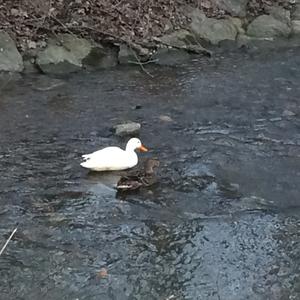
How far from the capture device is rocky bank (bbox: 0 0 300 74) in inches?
420

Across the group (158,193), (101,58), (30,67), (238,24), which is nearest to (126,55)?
(101,58)

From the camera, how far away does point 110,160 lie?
7.01m

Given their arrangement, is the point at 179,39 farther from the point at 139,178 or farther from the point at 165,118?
the point at 139,178

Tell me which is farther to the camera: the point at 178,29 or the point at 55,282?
the point at 178,29

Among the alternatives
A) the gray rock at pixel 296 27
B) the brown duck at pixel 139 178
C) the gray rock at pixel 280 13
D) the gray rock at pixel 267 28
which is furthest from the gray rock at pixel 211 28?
the brown duck at pixel 139 178

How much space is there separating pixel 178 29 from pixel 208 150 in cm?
499

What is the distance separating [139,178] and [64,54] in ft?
15.2

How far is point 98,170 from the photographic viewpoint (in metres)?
7.03

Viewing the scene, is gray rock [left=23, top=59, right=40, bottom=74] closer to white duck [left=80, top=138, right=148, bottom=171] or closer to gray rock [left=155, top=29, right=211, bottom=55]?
gray rock [left=155, top=29, right=211, bottom=55]

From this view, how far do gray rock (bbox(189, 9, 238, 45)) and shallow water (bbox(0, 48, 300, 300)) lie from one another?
2012 mm

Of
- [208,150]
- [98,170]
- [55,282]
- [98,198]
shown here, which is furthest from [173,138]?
[55,282]

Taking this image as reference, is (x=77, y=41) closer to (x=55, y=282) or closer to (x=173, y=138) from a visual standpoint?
(x=173, y=138)

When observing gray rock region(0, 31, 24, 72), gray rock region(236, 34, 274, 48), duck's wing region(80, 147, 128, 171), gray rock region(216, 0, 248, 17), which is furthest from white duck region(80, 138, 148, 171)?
gray rock region(216, 0, 248, 17)

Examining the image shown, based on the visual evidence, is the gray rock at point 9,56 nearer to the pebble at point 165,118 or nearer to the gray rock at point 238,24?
the pebble at point 165,118
